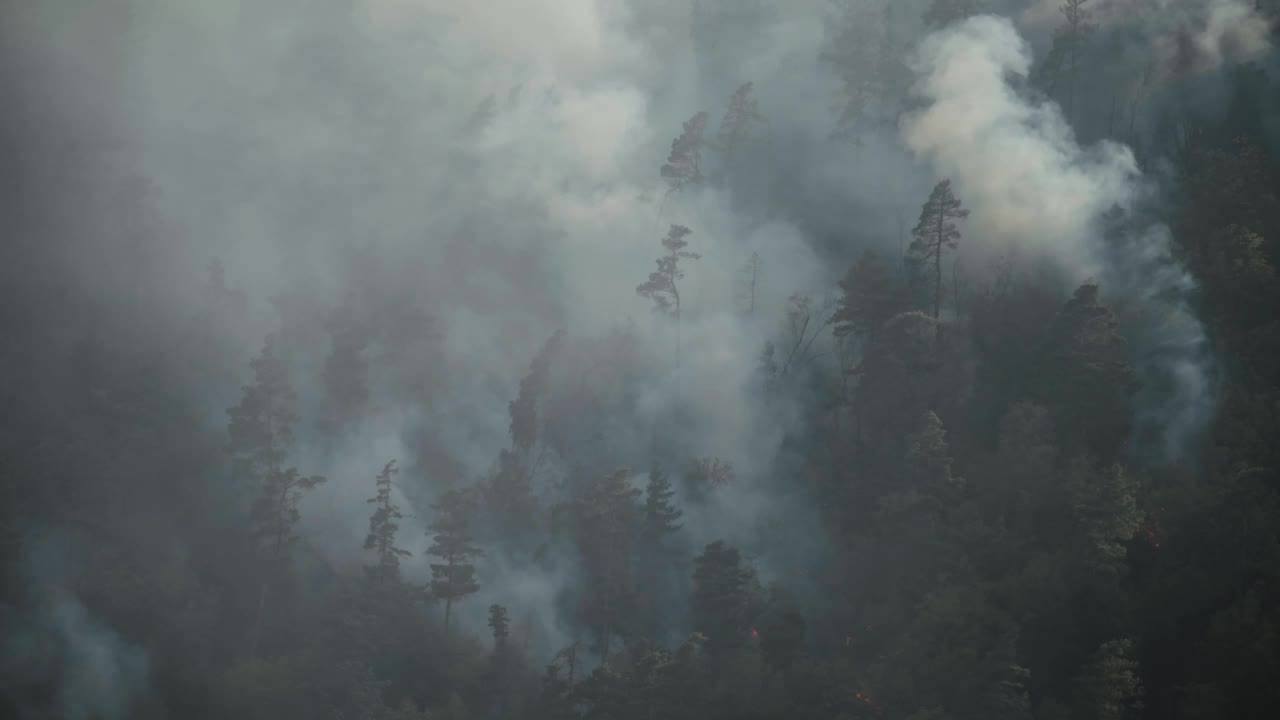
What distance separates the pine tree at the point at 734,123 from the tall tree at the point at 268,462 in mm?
43473

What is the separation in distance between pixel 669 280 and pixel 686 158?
46.1ft

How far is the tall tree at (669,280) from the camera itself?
74.1 meters

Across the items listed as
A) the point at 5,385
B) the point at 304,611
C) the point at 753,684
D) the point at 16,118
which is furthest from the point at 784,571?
the point at 16,118

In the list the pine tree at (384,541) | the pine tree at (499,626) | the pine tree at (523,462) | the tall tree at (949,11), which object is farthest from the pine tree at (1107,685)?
the tall tree at (949,11)

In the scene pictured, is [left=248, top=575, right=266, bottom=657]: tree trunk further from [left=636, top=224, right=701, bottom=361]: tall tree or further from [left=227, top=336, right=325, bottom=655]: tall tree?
[left=636, top=224, right=701, bottom=361]: tall tree

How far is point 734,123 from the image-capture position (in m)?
90.1

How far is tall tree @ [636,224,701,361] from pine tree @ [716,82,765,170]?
15.7 metres

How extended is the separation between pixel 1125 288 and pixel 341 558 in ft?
182

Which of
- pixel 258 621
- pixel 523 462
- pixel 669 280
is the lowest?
pixel 258 621

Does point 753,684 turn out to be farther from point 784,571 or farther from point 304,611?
point 304,611

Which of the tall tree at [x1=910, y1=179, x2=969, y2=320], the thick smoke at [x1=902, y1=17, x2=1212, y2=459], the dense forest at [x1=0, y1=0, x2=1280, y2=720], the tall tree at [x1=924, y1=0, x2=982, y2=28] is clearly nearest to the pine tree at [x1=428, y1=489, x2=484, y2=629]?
the dense forest at [x1=0, y1=0, x2=1280, y2=720]

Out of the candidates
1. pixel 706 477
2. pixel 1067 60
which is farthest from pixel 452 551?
pixel 1067 60

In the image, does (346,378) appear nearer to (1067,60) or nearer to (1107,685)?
(1107,685)

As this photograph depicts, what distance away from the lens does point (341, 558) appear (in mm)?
66938
